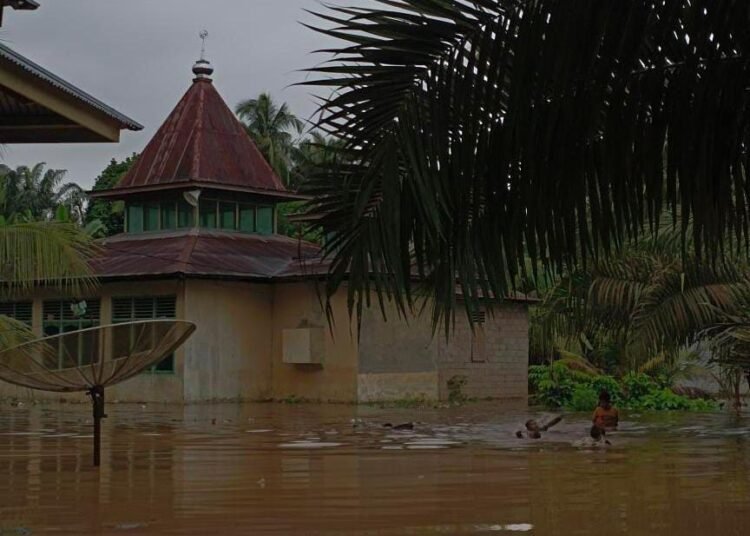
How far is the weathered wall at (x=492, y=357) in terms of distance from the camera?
1287 inches

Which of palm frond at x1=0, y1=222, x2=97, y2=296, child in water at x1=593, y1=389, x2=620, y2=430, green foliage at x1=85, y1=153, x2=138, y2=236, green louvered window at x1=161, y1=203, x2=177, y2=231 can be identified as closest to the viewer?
palm frond at x1=0, y1=222, x2=97, y2=296

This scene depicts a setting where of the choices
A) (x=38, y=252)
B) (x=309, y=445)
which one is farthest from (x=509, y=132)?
(x=309, y=445)

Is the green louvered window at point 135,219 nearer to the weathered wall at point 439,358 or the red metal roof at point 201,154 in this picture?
the red metal roof at point 201,154

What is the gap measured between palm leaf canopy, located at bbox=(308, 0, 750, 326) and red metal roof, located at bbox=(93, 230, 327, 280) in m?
24.2

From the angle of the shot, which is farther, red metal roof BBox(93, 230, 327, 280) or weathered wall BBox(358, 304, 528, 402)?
weathered wall BBox(358, 304, 528, 402)

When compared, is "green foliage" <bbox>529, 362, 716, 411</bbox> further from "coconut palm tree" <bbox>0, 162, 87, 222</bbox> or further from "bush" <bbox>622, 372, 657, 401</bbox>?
"coconut palm tree" <bbox>0, 162, 87, 222</bbox>

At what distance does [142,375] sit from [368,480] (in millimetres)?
18571

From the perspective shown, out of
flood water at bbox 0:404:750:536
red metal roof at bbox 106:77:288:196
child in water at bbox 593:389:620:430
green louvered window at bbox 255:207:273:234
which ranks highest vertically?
red metal roof at bbox 106:77:288:196

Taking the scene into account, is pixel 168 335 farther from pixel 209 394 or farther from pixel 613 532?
pixel 209 394

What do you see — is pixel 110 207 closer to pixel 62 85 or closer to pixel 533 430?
pixel 533 430

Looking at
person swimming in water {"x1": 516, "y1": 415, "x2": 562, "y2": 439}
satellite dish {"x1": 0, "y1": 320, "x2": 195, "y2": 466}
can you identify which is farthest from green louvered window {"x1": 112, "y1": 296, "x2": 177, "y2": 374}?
satellite dish {"x1": 0, "y1": 320, "x2": 195, "y2": 466}

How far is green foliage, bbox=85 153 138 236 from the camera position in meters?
54.5

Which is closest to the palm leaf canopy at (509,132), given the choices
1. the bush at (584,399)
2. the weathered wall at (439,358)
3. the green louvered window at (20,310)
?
the bush at (584,399)

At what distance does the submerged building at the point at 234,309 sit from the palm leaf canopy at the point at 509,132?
23716 millimetres
